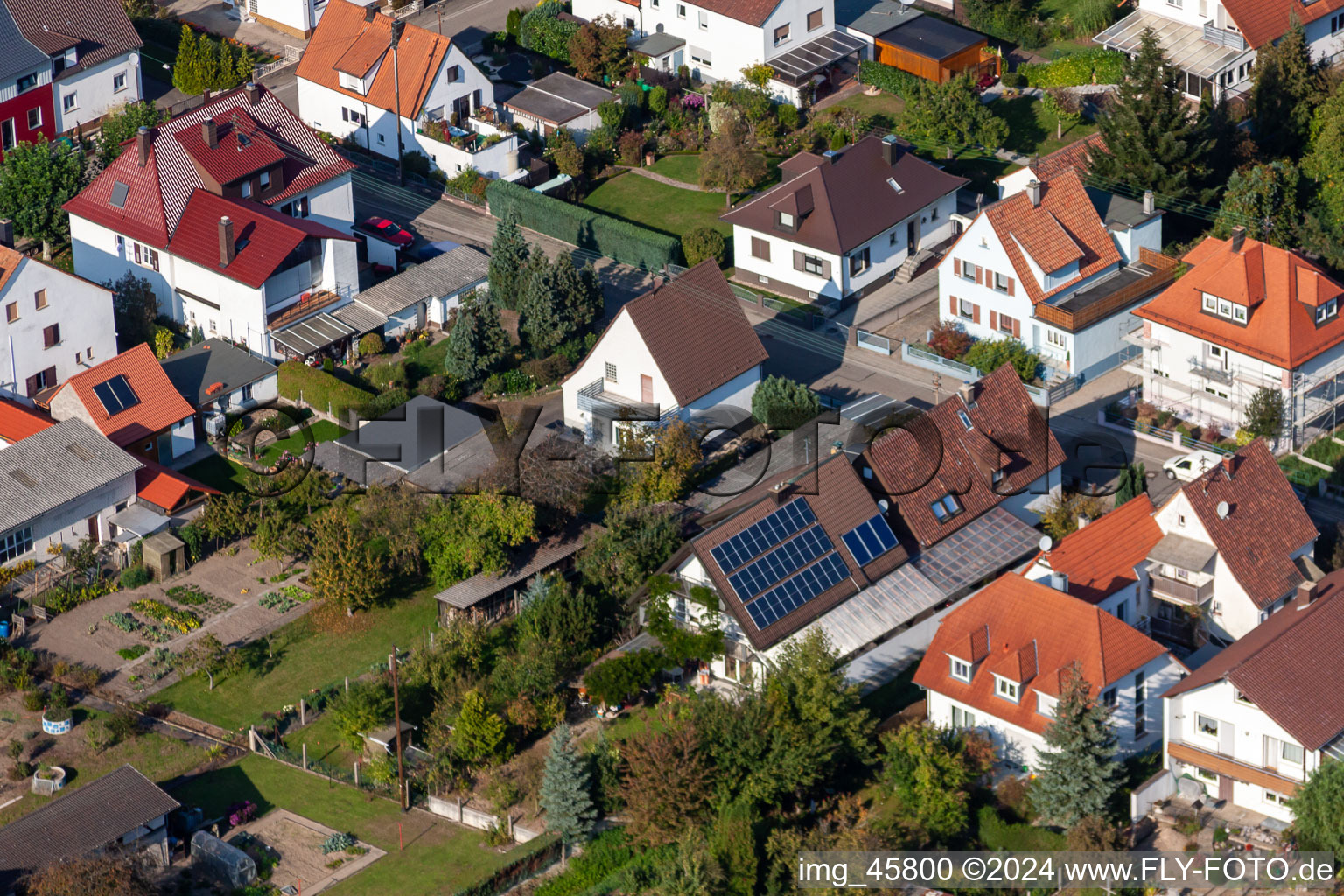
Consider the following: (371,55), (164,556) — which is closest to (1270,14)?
(371,55)

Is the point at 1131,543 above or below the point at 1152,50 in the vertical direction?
below

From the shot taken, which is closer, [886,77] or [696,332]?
[696,332]

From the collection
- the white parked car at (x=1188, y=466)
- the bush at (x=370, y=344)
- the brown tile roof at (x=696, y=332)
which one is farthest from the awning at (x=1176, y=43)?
the bush at (x=370, y=344)

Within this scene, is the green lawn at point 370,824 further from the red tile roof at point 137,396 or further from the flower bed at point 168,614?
the red tile roof at point 137,396

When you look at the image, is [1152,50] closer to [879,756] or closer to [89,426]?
[879,756]

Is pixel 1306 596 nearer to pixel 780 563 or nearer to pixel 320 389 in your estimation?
pixel 780 563

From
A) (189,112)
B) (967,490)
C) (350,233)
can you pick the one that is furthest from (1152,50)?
(189,112)
